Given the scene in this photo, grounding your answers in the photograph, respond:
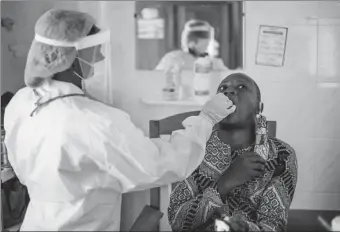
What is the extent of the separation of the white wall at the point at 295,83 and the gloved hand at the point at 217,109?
111mm

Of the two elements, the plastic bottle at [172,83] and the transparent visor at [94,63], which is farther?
the plastic bottle at [172,83]

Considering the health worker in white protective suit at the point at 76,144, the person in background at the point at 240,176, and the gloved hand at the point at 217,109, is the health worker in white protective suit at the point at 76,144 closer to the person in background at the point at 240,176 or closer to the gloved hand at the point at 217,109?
the gloved hand at the point at 217,109

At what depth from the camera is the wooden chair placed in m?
1.56

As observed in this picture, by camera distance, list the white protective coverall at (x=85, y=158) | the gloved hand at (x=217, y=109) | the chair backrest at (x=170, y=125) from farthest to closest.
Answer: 1. the chair backrest at (x=170, y=125)
2. the gloved hand at (x=217, y=109)
3. the white protective coverall at (x=85, y=158)

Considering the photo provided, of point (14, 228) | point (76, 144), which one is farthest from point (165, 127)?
point (14, 228)

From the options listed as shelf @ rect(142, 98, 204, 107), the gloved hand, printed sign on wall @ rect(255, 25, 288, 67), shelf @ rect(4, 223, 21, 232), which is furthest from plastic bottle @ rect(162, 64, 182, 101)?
shelf @ rect(4, 223, 21, 232)

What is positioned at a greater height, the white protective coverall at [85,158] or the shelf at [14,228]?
the white protective coverall at [85,158]

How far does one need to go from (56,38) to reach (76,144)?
332 millimetres

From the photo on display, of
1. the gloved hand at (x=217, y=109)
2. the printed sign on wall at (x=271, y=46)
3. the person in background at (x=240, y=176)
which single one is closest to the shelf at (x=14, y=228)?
the person in background at (x=240, y=176)

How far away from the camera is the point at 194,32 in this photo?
155 cm

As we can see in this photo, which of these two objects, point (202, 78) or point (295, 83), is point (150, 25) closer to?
point (202, 78)

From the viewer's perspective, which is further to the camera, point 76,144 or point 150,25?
point 150,25

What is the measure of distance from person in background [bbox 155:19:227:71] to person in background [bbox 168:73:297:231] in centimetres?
12

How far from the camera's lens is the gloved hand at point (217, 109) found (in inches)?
57.5
